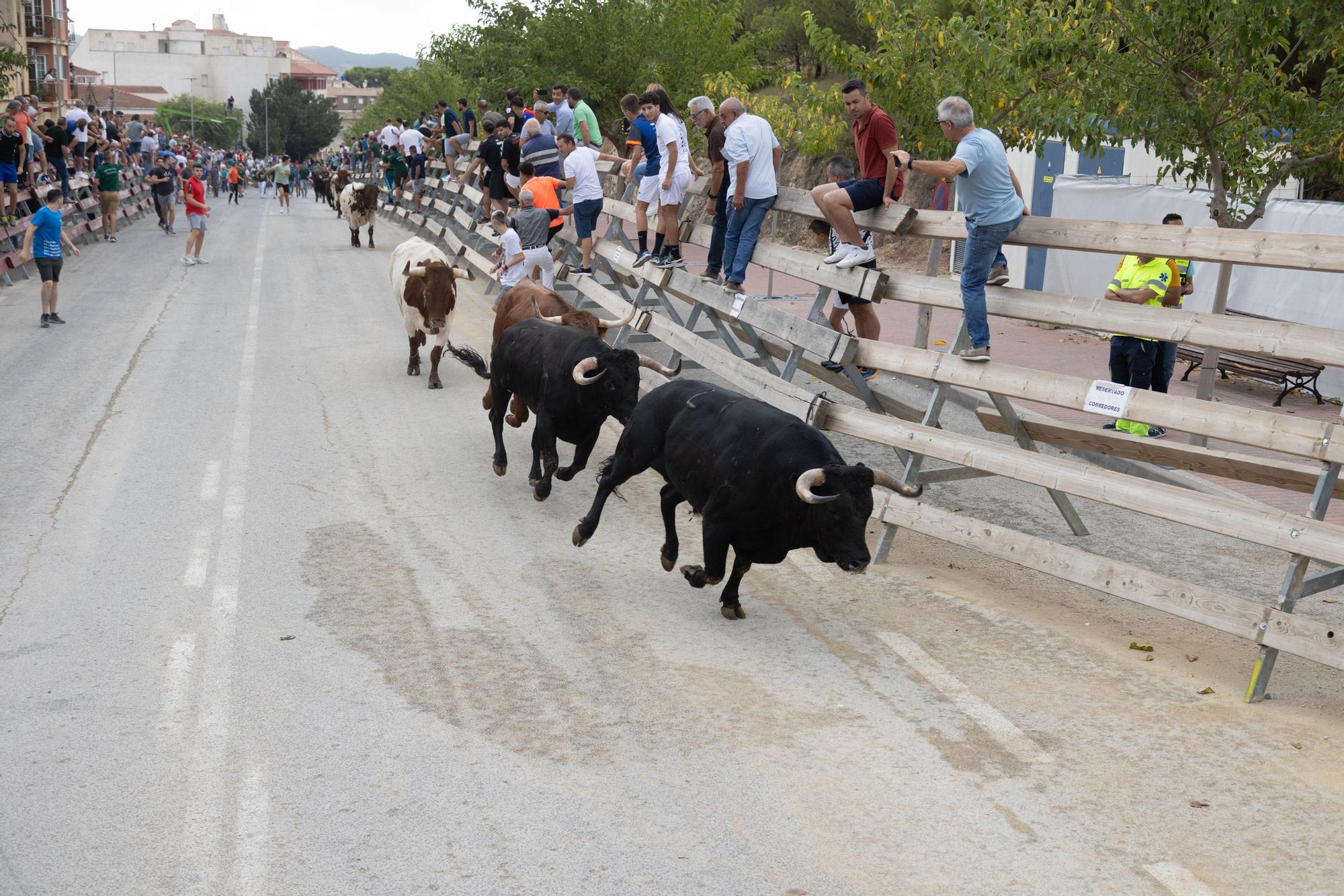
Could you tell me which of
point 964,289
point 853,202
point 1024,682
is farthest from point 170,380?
point 1024,682

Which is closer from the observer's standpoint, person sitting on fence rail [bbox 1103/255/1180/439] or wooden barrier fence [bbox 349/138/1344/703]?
wooden barrier fence [bbox 349/138/1344/703]

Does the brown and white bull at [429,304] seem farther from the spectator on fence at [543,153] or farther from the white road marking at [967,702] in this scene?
the white road marking at [967,702]

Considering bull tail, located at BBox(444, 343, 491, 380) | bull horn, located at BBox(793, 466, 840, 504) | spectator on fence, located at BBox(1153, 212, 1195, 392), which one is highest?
spectator on fence, located at BBox(1153, 212, 1195, 392)

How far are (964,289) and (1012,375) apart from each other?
30.9 inches

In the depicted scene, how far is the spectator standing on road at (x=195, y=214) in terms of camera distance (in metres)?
24.8

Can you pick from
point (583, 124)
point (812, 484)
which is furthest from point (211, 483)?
point (583, 124)

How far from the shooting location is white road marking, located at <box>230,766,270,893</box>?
4.71 metres

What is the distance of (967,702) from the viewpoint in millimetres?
6457

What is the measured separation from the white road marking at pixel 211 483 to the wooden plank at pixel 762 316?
432cm

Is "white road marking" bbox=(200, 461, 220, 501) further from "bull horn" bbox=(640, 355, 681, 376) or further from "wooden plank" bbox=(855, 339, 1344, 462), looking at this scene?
A: "wooden plank" bbox=(855, 339, 1344, 462)

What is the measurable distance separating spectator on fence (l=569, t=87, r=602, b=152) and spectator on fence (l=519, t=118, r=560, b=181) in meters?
1.32

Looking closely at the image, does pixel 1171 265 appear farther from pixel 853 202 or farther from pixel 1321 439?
pixel 1321 439

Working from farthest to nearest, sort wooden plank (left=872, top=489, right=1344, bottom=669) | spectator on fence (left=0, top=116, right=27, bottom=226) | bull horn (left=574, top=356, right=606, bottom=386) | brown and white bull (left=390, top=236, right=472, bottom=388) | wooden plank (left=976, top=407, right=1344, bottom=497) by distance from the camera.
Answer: spectator on fence (left=0, top=116, right=27, bottom=226)
brown and white bull (left=390, top=236, right=472, bottom=388)
bull horn (left=574, top=356, right=606, bottom=386)
wooden plank (left=976, top=407, right=1344, bottom=497)
wooden plank (left=872, top=489, right=1344, bottom=669)

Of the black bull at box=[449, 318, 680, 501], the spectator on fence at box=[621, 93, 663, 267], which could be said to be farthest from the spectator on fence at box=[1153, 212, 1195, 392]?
the black bull at box=[449, 318, 680, 501]
